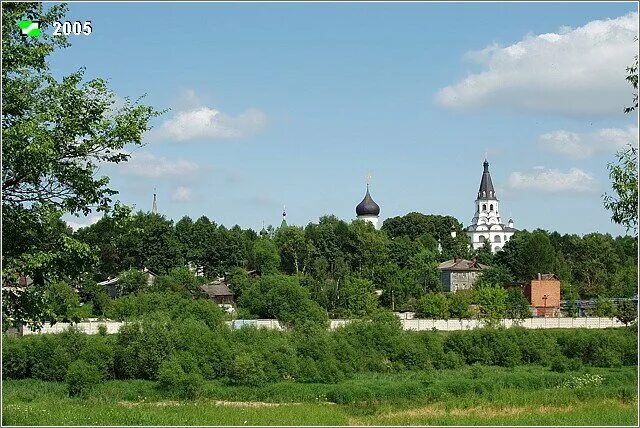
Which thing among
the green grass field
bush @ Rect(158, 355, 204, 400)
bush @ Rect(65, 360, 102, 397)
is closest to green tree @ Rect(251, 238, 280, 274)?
the green grass field

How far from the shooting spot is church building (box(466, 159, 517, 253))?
349ft

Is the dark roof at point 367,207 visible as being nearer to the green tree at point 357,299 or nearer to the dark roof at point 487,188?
the dark roof at point 487,188

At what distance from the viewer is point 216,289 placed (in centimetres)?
5972

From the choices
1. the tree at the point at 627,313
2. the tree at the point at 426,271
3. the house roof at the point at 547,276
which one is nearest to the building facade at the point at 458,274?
the tree at the point at 426,271

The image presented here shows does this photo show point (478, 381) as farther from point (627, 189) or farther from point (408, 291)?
point (408, 291)

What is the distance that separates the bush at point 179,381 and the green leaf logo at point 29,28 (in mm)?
14277

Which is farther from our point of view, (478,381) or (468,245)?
(468,245)

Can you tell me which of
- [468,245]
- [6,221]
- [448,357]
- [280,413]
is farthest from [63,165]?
[468,245]

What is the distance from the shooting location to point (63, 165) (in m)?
11.9

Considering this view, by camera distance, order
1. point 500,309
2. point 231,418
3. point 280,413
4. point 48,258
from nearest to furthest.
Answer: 1. point 48,258
2. point 231,418
3. point 280,413
4. point 500,309

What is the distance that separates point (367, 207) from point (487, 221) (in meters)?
18.4

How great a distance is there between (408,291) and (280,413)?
128 ft

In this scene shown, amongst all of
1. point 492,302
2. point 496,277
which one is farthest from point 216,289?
point 496,277

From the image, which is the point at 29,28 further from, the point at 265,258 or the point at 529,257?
the point at 529,257
